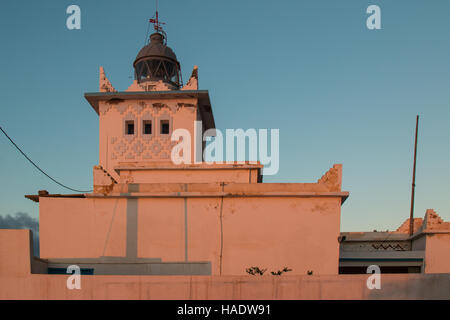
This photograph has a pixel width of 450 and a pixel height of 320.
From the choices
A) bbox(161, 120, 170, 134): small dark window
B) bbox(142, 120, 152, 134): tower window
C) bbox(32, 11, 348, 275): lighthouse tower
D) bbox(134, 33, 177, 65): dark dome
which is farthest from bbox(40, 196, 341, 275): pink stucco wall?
bbox(134, 33, 177, 65): dark dome

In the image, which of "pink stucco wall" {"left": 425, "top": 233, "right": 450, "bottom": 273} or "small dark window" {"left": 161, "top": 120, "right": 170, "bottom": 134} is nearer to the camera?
"pink stucco wall" {"left": 425, "top": 233, "right": 450, "bottom": 273}

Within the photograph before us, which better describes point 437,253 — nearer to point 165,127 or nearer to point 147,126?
point 165,127

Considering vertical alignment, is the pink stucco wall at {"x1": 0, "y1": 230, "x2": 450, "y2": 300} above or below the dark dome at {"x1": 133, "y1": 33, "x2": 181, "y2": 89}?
below

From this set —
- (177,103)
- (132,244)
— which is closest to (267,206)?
(132,244)

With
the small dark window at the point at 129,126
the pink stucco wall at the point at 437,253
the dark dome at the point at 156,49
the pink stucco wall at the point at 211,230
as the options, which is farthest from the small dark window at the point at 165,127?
the pink stucco wall at the point at 437,253

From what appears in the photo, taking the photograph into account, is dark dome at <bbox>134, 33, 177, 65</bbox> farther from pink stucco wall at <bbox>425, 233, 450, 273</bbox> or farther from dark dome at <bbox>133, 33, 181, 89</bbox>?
pink stucco wall at <bbox>425, 233, 450, 273</bbox>

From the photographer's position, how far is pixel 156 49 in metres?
21.5

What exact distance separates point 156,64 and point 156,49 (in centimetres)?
116

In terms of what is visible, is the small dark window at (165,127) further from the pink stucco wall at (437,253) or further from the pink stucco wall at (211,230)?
the pink stucco wall at (437,253)

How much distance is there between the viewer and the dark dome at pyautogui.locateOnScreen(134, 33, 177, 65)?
70.3ft

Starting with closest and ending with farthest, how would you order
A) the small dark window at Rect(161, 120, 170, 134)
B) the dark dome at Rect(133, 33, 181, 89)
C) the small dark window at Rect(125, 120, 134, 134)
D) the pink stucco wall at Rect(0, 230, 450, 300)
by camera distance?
the pink stucco wall at Rect(0, 230, 450, 300) → the small dark window at Rect(125, 120, 134, 134) → the small dark window at Rect(161, 120, 170, 134) → the dark dome at Rect(133, 33, 181, 89)

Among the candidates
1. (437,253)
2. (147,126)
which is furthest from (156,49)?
(437,253)

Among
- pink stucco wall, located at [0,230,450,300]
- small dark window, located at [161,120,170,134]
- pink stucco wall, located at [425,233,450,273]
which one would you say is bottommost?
pink stucco wall, located at [425,233,450,273]
